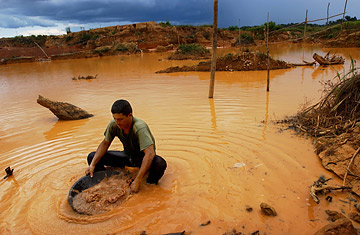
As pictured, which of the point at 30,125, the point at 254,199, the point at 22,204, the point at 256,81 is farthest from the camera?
the point at 256,81

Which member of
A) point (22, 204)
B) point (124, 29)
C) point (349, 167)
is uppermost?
point (124, 29)

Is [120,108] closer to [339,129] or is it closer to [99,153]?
[99,153]

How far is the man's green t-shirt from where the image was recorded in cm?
252

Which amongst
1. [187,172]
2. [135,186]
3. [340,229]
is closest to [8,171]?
[135,186]

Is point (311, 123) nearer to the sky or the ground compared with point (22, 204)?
nearer to the sky

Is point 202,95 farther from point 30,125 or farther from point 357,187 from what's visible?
point 357,187

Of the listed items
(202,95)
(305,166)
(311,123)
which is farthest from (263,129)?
(202,95)

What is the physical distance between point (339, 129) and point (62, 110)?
5.35 metres

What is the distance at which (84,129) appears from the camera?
494cm

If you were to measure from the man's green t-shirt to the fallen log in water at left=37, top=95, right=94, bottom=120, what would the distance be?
319cm

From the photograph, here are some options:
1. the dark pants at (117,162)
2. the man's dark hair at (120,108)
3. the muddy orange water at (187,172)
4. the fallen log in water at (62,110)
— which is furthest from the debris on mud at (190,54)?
the man's dark hair at (120,108)

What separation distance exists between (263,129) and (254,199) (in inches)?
82.9

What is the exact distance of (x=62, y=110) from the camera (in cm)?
549

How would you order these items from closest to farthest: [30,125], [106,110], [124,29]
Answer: [30,125]
[106,110]
[124,29]
